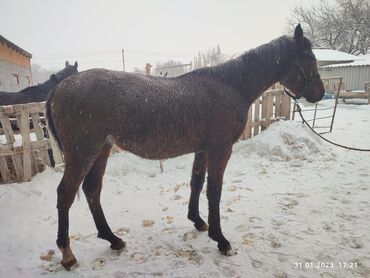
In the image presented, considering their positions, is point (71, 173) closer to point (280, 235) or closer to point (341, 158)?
point (280, 235)

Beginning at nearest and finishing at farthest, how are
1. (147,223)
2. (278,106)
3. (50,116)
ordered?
1. (50,116)
2. (147,223)
3. (278,106)

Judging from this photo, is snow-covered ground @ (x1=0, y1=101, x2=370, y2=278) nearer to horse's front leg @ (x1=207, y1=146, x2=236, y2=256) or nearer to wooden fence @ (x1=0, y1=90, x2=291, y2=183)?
horse's front leg @ (x1=207, y1=146, x2=236, y2=256)

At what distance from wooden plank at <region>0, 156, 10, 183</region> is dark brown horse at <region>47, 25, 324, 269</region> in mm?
2212

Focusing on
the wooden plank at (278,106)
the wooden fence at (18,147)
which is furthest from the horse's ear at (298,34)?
the wooden plank at (278,106)

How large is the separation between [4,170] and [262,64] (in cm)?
427

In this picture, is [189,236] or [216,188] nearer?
[216,188]

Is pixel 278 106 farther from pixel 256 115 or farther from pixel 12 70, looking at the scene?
pixel 12 70

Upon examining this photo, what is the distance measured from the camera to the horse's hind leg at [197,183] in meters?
3.22

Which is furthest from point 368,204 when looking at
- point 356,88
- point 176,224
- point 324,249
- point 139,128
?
point 356,88

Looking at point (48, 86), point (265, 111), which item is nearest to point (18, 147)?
point (48, 86)

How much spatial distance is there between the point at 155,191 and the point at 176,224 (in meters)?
1.16

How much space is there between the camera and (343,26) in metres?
35.0

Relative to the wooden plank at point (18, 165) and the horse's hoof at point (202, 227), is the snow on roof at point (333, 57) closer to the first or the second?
the horse's hoof at point (202, 227)

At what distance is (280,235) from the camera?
121 inches
